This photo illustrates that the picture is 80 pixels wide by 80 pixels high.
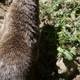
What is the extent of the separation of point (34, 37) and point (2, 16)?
1.78 metres

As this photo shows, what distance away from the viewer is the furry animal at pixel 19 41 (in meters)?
5.59

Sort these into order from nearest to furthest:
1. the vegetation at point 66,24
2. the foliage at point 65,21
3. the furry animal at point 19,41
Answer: the furry animal at point 19,41, the vegetation at point 66,24, the foliage at point 65,21

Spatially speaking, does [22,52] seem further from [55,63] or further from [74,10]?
[74,10]

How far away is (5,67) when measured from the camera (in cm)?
556

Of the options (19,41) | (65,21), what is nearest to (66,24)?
(65,21)

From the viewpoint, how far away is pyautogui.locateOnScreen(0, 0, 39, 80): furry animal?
5586 millimetres

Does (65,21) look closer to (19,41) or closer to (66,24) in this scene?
(66,24)

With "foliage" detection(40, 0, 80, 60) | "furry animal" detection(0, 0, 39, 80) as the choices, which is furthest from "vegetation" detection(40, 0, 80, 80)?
"furry animal" detection(0, 0, 39, 80)

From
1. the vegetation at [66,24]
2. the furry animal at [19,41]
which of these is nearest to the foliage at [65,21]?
the vegetation at [66,24]

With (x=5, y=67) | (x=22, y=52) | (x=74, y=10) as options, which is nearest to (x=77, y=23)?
(x=74, y=10)

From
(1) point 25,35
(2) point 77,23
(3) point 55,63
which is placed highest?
(1) point 25,35

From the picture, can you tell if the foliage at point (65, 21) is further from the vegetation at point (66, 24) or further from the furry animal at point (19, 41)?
the furry animal at point (19, 41)

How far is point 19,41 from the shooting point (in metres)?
6.06

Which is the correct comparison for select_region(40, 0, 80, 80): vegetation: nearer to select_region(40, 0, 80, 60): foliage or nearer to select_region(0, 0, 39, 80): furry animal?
select_region(40, 0, 80, 60): foliage
